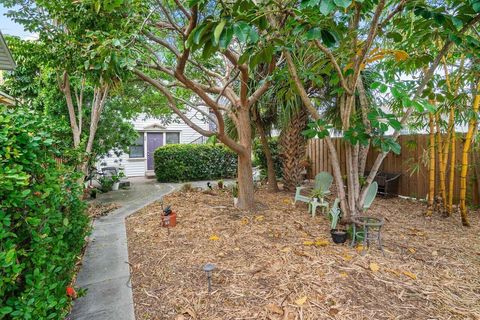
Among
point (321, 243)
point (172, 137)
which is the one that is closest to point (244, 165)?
point (321, 243)

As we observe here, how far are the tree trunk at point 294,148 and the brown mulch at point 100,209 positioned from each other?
4.30 metres

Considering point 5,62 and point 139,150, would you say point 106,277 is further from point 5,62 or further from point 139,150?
point 139,150

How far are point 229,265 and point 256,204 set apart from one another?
103 inches

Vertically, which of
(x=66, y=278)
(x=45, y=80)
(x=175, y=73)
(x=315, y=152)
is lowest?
(x=66, y=278)

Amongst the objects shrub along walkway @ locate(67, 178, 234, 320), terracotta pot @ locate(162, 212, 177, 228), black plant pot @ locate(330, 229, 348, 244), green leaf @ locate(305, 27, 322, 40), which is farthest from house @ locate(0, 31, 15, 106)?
black plant pot @ locate(330, 229, 348, 244)

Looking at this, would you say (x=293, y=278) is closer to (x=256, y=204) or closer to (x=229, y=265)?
(x=229, y=265)

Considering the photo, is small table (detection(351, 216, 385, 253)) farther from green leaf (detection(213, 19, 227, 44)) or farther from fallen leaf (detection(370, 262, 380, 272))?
green leaf (detection(213, 19, 227, 44))

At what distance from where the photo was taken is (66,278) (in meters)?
2.08

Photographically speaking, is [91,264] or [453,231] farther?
[453,231]

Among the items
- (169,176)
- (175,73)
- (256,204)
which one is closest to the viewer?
(175,73)

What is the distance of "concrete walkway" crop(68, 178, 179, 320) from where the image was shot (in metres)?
2.13

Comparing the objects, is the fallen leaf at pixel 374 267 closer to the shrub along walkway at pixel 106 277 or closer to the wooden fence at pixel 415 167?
the shrub along walkway at pixel 106 277

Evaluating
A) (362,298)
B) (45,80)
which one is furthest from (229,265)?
(45,80)

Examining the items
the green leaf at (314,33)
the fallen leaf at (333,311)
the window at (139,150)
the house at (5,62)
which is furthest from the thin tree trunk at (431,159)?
the window at (139,150)
